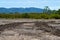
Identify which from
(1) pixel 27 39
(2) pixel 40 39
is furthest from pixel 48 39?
(1) pixel 27 39

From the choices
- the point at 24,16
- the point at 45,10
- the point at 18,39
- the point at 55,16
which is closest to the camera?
the point at 18,39

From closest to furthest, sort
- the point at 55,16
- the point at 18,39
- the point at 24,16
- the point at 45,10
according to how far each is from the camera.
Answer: the point at 18,39 → the point at 55,16 → the point at 24,16 → the point at 45,10

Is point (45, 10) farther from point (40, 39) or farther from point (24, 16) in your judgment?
point (40, 39)

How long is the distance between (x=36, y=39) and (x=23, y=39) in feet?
2.81

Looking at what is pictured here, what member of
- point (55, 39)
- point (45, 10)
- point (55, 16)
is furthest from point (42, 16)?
point (55, 39)

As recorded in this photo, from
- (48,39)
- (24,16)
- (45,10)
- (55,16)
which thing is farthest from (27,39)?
(45,10)

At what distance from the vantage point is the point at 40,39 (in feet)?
46.2

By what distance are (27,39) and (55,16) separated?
32.5m

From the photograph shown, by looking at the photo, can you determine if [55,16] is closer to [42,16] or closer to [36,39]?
[42,16]

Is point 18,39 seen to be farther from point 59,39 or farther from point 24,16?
point 24,16

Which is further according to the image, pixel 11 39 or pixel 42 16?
pixel 42 16

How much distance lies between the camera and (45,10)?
56.7 metres

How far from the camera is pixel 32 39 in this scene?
14258 millimetres

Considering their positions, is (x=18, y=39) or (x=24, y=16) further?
(x=24, y=16)
